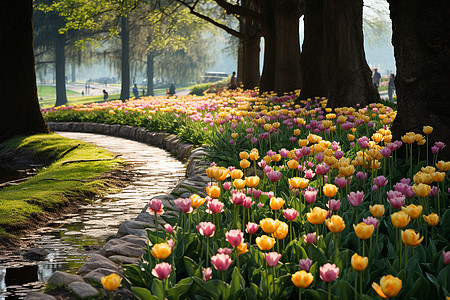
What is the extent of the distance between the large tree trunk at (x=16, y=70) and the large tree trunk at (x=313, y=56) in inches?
253

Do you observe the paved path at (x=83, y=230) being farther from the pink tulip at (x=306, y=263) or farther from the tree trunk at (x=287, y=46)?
the tree trunk at (x=287, y=46)

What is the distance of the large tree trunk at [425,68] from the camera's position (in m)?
5.23

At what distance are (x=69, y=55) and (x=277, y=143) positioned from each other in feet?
117

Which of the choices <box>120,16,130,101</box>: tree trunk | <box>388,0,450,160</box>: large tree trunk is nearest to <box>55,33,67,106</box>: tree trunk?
<box>120,16,130,101</box>: tree trunk

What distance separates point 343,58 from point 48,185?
590cm

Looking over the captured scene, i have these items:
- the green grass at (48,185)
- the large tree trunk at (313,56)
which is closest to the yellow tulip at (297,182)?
the green grass at (48,185)

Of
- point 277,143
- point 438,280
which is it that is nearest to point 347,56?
point 277,143

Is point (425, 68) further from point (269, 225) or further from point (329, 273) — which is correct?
point (329, 273)

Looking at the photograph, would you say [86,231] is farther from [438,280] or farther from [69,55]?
[69,55]

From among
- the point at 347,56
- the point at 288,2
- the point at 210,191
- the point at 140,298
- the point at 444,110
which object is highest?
the point at 288,2

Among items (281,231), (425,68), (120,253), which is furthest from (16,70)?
(281,231)

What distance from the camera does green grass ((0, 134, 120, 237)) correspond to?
5.32 m

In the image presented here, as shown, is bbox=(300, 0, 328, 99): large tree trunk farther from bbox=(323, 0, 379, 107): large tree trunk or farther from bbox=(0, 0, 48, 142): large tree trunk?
bbox=(0, 0, 48, 142): large tree trunk

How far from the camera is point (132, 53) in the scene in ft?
130
